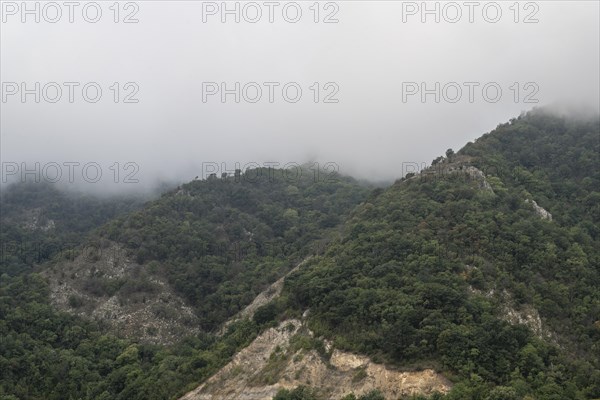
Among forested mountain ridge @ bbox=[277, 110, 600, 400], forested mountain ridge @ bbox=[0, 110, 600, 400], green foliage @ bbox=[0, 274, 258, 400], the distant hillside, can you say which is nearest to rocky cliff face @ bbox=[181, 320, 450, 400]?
forested mountain ridge @ bbox=[0, 110, 600, 400]

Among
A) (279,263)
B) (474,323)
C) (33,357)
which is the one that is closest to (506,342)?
(474,323)

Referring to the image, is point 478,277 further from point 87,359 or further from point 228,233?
point 228,233

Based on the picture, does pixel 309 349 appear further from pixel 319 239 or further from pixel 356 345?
pixel 319 239

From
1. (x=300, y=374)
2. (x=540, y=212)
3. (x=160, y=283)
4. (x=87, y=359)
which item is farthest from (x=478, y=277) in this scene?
(x=87, y=359)

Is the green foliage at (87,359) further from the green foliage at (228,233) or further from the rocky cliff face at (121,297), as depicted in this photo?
the green foliage at (228,233)

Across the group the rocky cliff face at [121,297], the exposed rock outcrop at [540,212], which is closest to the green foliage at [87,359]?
the rocky cliff face at [121,297]
